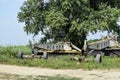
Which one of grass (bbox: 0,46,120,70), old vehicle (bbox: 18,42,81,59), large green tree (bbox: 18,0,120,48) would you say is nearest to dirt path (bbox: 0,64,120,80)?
grass (bbox: 0,46,120,70)

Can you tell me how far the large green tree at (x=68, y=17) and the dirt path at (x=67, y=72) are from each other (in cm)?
1292

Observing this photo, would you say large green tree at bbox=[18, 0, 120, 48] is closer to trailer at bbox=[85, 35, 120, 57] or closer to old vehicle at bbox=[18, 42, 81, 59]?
trailer at bbox=[85, 35, 120, 57]

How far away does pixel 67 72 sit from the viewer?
21266 millimetres

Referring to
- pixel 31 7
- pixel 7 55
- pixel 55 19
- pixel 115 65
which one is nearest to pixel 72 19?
pixel 55 19

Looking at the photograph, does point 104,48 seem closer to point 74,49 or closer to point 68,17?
point 74,49

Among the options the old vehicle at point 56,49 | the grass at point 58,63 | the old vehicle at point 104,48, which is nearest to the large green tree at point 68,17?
the old vehicle at point 104,48

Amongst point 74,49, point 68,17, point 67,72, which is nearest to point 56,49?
point 74,49

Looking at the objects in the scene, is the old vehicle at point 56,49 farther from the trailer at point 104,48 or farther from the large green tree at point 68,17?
the large green tree at point 68,17

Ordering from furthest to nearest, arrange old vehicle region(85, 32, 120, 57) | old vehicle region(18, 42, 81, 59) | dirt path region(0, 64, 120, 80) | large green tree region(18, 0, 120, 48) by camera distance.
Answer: large green tree region(18, 0, 120, 48) → old vehicle region(85, 32, 120, 57) → old vehicle region(18, 42, 81, 59) → dirt path region(0, 64, 120, 80)

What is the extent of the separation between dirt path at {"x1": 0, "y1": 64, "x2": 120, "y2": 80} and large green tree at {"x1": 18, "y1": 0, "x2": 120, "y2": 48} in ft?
42.4

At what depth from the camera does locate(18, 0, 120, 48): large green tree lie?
116 feet

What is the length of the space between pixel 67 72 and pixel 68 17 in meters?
16.1

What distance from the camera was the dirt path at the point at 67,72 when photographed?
19656 millimetres

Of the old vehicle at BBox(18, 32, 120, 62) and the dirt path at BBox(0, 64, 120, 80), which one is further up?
the old vehicle at BBox(18, 32, 120, 62)
